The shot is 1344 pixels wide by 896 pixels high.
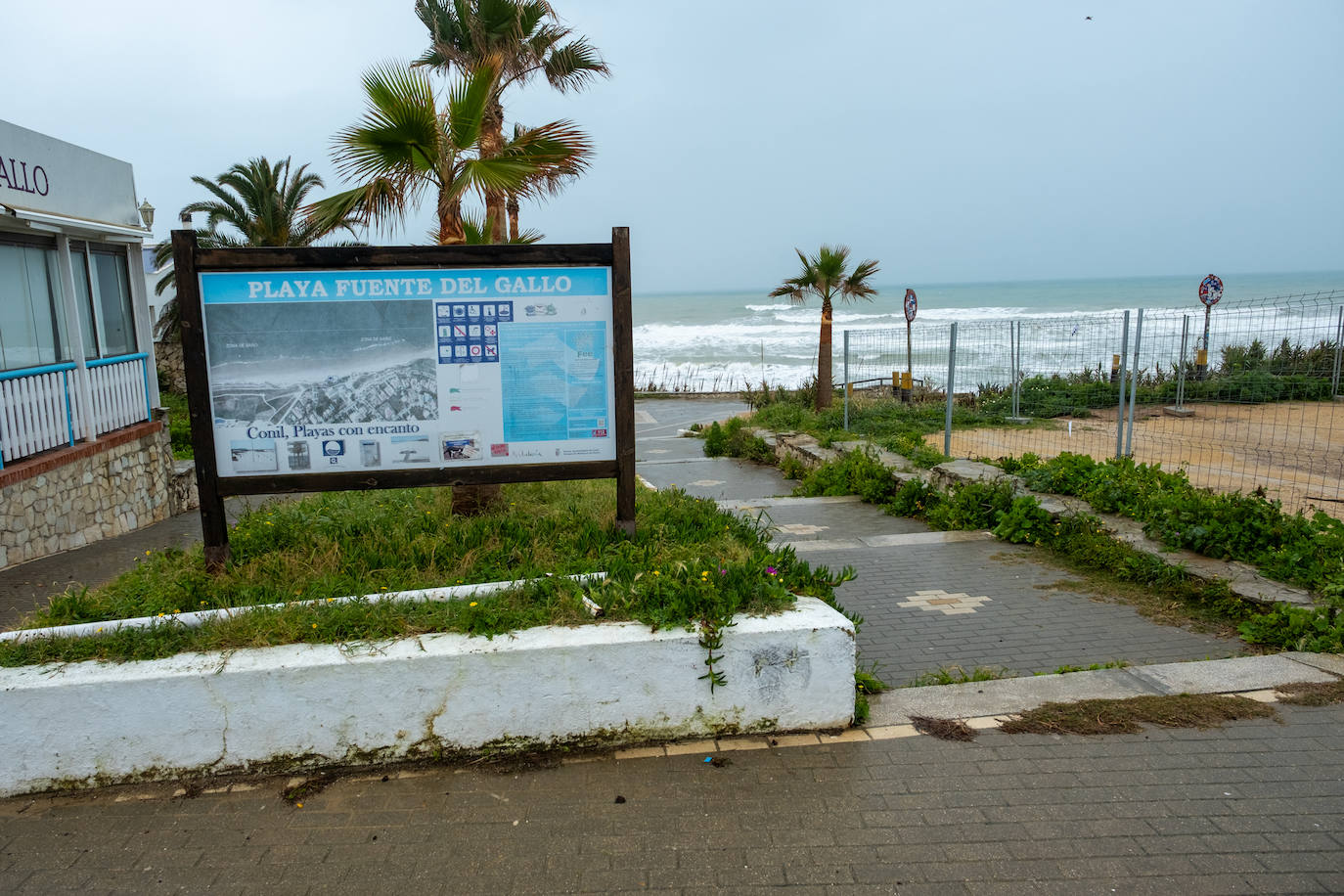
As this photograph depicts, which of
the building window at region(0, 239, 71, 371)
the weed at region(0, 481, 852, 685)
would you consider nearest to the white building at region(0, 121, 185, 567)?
the building window at region(0, 239, 71, 371)

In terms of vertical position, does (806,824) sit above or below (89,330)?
below

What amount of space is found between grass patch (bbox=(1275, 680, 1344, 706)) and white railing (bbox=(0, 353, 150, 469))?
10443mm

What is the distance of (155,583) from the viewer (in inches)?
163

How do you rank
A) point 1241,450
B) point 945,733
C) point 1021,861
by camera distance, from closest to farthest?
1. point 1021,861
2. point 945,733
3. point 1241,450

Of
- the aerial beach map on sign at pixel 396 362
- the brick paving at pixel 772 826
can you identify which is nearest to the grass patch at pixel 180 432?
the aerial beach map on sign at pixel 396 362

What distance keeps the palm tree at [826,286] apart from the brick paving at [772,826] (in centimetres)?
1469

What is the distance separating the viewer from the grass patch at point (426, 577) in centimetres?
355

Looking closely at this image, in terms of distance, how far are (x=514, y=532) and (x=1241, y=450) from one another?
11.8 meters

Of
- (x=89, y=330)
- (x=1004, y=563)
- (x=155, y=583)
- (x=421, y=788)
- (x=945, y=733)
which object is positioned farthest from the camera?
(x=89, y=330)

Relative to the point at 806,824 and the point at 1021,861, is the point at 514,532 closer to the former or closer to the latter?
the point at 806,824

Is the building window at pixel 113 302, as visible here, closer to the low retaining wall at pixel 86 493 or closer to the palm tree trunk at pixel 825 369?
the low retaining wall at pixel 86 493

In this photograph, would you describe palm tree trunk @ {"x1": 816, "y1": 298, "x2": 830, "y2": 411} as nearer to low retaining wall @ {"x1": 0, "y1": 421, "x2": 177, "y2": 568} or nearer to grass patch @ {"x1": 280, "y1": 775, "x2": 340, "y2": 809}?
low retaining wall @ {"x1": 0, "y1": 421, "x2": 177, "y2": 568}

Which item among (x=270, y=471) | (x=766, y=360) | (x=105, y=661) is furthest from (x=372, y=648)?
(x=766, y=360)

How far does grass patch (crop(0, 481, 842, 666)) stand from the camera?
140 inches
